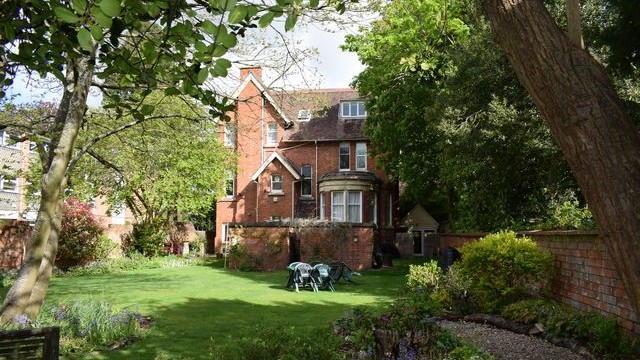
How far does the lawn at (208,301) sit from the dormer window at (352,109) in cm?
1595

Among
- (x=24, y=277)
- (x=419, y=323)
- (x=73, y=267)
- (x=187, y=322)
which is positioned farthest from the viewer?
(x=73, y=267)

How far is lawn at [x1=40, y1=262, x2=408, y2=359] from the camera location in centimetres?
845

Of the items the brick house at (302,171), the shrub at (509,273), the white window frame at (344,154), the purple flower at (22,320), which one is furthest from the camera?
the white window frame at (344,154)

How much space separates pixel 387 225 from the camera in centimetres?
3516

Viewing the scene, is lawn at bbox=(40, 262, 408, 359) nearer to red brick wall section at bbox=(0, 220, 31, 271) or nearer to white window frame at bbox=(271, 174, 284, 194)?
red brick wall section at bbox=(0, 220, 31, 271)

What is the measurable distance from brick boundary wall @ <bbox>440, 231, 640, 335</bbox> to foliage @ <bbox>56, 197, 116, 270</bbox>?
19.7 meters

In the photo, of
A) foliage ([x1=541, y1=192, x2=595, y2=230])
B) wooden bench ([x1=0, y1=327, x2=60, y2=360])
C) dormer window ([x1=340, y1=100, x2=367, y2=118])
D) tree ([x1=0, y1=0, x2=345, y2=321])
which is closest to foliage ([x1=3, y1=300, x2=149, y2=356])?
tree ([x1=0, y1=0, x2=345, y2=321])

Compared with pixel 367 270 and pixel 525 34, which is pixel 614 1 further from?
pixel 367 270

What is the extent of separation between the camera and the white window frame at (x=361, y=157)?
34.8 meters

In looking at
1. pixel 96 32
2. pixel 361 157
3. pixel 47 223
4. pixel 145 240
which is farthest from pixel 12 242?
pixel 96 32

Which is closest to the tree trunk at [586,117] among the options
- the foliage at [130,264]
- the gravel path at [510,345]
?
the gravel path at [510,345]

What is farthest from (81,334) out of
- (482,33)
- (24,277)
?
(482,33)

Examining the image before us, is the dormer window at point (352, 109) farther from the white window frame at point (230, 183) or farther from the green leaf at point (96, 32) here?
the green leaf at point (96, 32)

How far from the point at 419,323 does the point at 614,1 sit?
495cm
